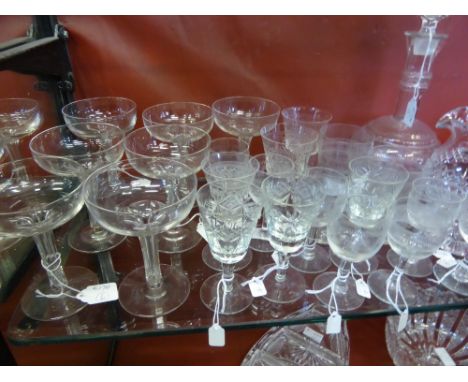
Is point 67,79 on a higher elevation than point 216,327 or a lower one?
higher

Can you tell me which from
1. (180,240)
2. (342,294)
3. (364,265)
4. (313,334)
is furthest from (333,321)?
(313,334)

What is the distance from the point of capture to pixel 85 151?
853 mm

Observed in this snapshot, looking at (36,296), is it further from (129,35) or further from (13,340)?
(129,35)

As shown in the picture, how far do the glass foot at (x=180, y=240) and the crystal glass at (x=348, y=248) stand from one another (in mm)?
304

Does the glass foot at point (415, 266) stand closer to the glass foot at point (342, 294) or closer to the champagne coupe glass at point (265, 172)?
the glass foot at point (342, 294)

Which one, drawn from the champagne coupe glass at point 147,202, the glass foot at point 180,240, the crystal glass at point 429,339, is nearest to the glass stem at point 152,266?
the champagne coupe glass at point 147,202

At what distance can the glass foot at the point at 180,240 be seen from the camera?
2.80 ft

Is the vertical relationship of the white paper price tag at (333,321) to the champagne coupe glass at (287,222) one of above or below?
below

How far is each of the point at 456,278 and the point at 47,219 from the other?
2.77 ft

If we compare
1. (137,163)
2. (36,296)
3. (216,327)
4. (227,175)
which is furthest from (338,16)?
(36,296)

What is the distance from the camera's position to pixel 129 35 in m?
0.90

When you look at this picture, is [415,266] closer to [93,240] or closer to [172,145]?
[172,145]

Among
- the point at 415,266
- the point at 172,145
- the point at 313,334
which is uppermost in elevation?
the point at 172,145

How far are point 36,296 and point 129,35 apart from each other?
25.4 inches
